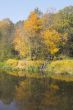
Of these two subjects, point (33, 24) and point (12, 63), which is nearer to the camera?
point (33, 24)

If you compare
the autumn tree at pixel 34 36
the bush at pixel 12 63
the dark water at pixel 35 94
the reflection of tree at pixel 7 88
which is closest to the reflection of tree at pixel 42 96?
the dark water at pixel 35 94

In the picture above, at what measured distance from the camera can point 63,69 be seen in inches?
2066

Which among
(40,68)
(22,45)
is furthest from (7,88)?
(22,45)

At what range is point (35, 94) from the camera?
33.2m

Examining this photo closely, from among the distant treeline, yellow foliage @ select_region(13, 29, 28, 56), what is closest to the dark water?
the distant treeline

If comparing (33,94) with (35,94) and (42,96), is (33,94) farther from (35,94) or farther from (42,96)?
(42,96)

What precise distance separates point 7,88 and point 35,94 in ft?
16.9

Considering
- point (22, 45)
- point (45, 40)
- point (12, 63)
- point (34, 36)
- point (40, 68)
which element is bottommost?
point (40, 68)

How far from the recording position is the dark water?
27712 millimetres

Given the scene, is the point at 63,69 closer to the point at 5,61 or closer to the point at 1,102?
the point at 5,61

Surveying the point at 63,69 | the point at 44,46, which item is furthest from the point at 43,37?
the point at 63,69

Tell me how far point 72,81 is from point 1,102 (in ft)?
49.8

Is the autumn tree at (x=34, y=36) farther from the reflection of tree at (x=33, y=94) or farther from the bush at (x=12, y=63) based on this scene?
the reflection of tree at (x=33, y=94)

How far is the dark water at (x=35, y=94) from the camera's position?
90.9ft
